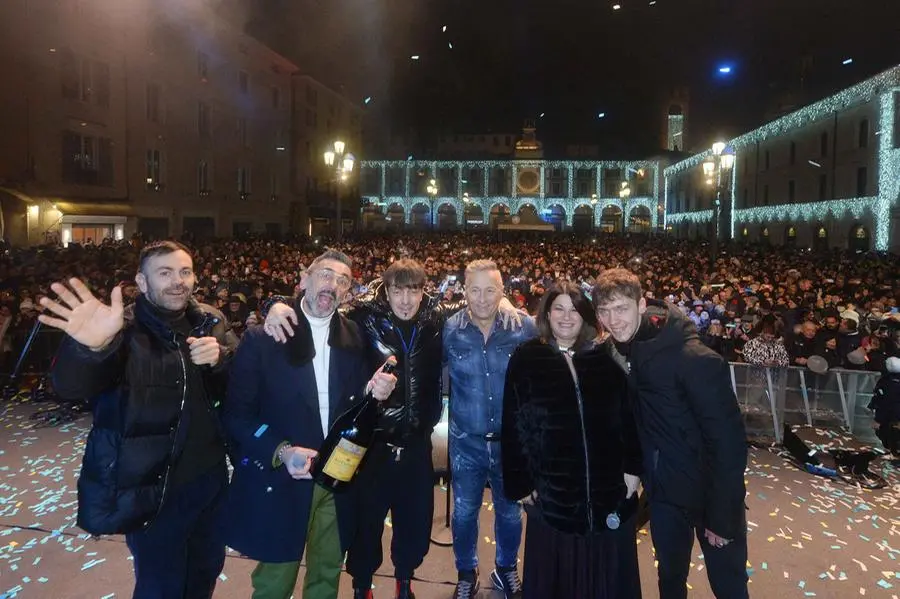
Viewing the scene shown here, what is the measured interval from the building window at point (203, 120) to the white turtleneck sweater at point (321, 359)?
28939mm

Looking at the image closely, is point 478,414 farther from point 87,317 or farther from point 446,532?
point 87,317

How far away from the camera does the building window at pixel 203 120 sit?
2860 centimetres

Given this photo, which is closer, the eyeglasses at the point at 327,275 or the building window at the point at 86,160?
the eyeglasses at the point at 327,275

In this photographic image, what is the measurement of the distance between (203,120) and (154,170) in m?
4.61

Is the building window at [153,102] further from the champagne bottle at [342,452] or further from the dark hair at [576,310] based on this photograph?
the dark hair at [576,310]

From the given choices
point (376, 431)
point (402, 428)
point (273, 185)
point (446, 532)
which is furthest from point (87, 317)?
point (273, 185)

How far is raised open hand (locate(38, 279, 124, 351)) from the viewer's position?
2.45 metres

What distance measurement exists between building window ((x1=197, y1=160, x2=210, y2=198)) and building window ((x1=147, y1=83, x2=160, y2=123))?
344 cm

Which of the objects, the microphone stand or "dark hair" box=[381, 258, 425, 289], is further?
the microphone stand

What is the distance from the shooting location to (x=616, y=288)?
2.96 metres

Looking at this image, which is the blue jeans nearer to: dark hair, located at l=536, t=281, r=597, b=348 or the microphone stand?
the microphone stand

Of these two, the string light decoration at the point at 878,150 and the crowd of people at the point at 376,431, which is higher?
the string light decoration at the point at 878,150

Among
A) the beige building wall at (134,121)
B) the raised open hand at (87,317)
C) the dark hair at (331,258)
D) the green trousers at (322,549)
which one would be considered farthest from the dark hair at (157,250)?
the beige building wall at (134,121)

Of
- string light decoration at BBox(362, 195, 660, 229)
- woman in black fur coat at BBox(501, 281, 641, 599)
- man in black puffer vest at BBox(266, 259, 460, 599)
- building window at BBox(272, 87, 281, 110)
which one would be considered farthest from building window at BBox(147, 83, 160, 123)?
string light decoration at BBox(362, 195, 660, 229)
